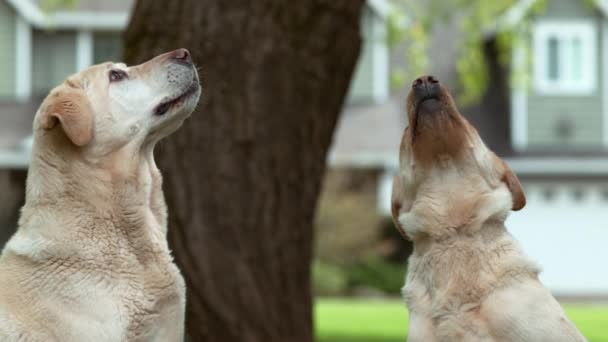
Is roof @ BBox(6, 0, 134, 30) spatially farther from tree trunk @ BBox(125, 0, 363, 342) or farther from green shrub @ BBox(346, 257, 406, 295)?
tree trunk @ BBox(125, 0, 363, 342)

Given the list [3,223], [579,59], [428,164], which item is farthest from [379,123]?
[428,164]

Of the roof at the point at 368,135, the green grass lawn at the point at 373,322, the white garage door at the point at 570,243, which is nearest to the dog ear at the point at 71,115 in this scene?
the green grass lawn at the point at 373,322

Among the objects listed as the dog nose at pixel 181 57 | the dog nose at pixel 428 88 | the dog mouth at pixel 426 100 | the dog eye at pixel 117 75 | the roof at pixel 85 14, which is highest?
the roof at pixel 85 14

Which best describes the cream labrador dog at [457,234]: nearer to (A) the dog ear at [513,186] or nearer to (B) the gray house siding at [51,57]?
(A) the dog ear at [513,186]

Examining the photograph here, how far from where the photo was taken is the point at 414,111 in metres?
5.30

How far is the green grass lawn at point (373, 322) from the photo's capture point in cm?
1385

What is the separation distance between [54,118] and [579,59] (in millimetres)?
24039

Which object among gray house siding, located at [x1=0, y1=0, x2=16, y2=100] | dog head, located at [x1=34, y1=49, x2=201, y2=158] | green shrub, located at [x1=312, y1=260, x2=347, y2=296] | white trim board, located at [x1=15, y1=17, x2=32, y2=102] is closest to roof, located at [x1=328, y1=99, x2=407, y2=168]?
green shrub, located at [x1=312, y1=260, x2=347, y2=296]

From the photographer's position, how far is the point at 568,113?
27500 millimetres

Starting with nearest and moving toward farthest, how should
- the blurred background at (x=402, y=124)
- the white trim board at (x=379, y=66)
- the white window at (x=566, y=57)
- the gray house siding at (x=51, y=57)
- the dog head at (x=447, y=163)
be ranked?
the dog head at (x=447, y=163) < the blurred background at (x=402, y=124) < the gray house siding at (x=51, y=57) < the white window at (x=566, y=57) < the white trim board at (x=379, y=66)

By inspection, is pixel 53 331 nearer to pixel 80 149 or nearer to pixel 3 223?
pixel 80 149

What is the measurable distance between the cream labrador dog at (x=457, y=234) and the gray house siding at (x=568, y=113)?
74.0 ft

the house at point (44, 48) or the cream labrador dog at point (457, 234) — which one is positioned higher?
the house at point (44, 48)

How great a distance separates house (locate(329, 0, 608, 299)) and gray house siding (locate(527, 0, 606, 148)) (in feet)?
0.08
